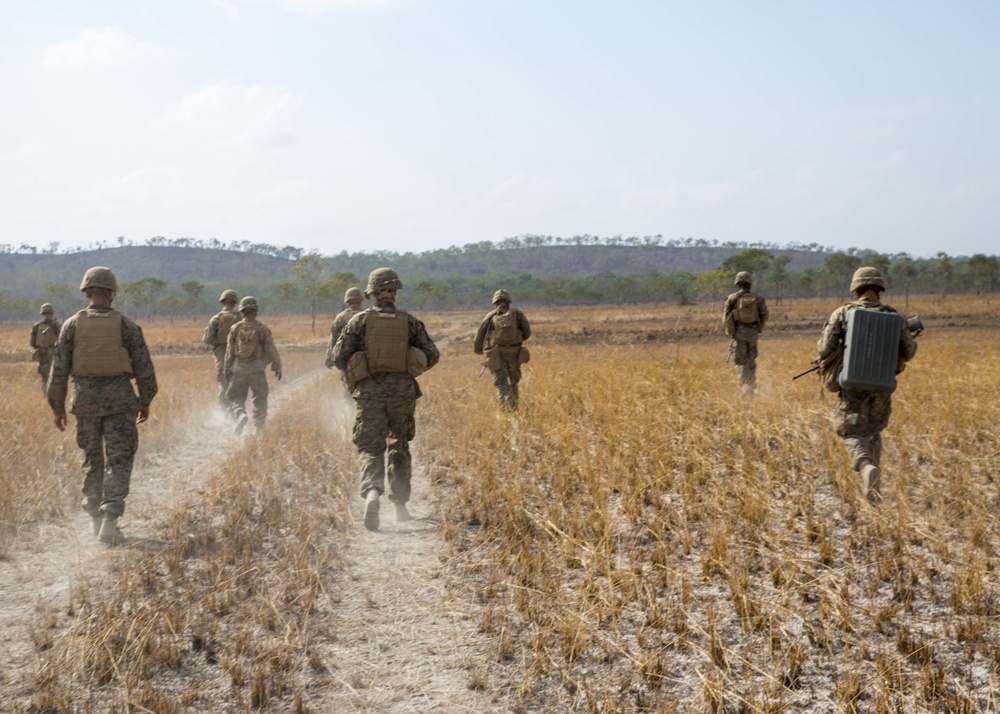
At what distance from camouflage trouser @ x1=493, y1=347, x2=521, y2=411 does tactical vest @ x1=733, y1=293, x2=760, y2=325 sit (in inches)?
136

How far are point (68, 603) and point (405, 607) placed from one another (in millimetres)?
1869

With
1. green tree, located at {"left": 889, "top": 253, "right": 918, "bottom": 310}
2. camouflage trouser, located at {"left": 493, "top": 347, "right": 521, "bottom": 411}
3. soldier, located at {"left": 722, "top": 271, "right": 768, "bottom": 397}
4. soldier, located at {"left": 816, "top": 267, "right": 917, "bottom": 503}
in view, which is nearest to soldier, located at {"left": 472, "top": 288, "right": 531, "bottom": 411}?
camouflage trouser, located at {"left": 493, "top": 347, "right": 521, "bottom": 411}

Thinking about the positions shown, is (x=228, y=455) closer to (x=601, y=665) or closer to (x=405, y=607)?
(x=405, y=607)

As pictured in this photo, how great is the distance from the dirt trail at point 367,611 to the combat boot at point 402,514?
0.26 ft

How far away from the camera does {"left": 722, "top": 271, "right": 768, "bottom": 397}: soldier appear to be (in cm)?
1055

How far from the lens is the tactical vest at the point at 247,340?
392 inches

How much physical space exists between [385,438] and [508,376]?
3864 mm

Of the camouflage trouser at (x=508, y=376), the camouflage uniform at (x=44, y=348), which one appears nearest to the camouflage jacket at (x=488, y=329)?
the camouflage trouser at (x=508, y=376)

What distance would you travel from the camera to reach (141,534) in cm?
540

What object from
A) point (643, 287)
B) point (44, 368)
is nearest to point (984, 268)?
point (643, 287)

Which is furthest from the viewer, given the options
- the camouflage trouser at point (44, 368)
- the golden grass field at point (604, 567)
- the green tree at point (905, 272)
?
the green tree at point (905, 272)

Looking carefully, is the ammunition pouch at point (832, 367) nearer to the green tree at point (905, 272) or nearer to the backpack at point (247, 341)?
the backpack at point (247, 341)

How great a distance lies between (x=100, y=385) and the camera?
18.2 ft

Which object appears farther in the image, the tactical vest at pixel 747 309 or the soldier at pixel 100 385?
the tactical vest at pixel 747 309
